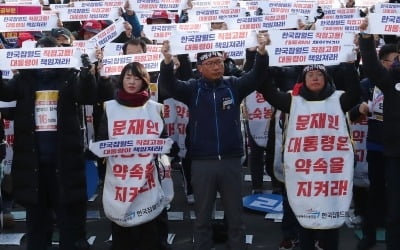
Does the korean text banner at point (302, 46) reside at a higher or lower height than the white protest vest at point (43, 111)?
higher

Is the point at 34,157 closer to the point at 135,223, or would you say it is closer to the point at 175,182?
the point at 135,223

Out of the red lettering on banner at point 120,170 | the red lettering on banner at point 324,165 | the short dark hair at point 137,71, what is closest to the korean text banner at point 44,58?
the short dark hair at point 137,71

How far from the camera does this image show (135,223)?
6023 mm

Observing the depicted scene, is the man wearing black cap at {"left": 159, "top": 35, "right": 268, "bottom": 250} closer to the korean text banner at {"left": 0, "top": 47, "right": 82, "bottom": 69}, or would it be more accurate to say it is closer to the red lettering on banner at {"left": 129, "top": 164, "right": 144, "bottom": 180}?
the red lettering on banner at {"left": 129, "top": 164, "right": 144, "bottom": 180}

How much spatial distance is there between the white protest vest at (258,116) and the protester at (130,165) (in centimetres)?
216

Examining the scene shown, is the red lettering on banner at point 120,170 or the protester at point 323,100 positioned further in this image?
the red lettering on banner at point 120,170

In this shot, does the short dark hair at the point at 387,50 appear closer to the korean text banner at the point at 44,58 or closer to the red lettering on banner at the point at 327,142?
the red lettering on banner at the point at 327,142

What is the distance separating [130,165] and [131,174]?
0.07 m

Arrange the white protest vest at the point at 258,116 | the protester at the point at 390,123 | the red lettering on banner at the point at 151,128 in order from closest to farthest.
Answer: the protester at the point at 390,123
the red lettering on banner at the point at 151,128
the white protest vest at the point at 258,116

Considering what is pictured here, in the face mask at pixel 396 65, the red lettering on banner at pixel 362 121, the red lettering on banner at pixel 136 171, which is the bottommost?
the red lettering on banner at pixel 136 171

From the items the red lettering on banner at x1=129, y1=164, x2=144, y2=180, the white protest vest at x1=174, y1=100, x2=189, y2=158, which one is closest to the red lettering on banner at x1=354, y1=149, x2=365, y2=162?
the white protest vest at x1=174, y1=100, x2=189, y2=158

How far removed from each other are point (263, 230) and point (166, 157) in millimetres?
1426

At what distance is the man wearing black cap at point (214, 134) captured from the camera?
6.00 metres

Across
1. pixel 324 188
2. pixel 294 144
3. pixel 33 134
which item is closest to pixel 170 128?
pixel 33 134
